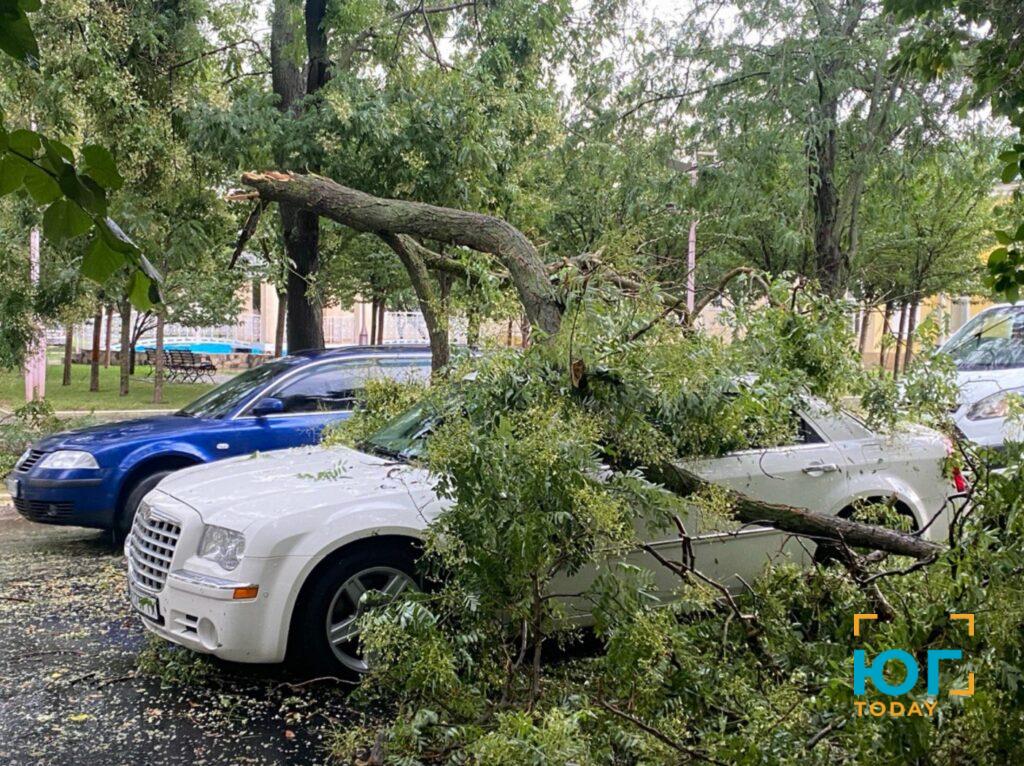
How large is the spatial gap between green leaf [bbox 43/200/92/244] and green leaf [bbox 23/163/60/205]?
0.02 metres

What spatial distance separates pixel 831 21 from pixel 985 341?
11.8 ft

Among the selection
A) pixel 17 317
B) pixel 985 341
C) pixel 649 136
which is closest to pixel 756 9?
pixel 649 136

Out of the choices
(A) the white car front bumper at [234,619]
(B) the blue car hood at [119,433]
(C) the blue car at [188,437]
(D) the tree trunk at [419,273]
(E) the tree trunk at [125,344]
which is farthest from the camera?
(E) the tree trunk at [125,344]

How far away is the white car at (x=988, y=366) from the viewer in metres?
7.98

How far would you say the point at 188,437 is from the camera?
7586 millimetres

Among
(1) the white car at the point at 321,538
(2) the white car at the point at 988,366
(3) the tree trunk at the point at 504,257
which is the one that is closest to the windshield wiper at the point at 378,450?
(1) the white car at the point at 321,538

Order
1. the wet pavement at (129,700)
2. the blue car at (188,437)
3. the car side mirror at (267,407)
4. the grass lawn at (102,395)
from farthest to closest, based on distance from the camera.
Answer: the grass lawn at (102,395)
the car side mirror at (267,407)
the blue car at (188,437)
the wet pavement at (129,700)

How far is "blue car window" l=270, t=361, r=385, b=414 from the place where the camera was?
26.3ft

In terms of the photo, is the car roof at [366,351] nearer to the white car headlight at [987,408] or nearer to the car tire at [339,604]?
the car tire at [339,604]

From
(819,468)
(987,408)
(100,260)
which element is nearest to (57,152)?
(100,260)

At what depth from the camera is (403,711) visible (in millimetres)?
3438

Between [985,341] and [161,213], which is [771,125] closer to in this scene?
[985,341]

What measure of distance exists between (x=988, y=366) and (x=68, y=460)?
27.5ft

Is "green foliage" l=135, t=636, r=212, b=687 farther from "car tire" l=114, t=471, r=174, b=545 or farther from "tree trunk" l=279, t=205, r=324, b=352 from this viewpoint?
"tree trunk" l=279, t=205, r=324, b=352
